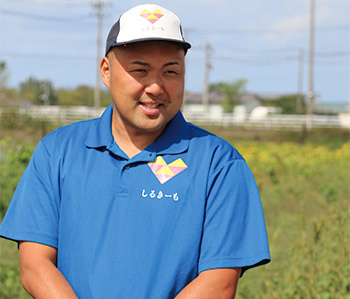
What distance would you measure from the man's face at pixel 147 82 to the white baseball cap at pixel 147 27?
3 cm

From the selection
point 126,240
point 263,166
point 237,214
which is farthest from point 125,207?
point 263,166

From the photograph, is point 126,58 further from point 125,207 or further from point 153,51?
point 125,207

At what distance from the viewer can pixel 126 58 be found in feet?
5.92

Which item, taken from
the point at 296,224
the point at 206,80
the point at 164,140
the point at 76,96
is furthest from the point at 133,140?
the point at 76,96

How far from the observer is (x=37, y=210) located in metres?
1.84

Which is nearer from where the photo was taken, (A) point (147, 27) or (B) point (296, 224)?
(A) point (147, 27)

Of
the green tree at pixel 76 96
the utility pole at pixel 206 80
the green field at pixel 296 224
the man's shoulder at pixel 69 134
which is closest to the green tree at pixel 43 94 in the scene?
the green tree at pixel 76 96

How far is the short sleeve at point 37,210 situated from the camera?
182 centimetres

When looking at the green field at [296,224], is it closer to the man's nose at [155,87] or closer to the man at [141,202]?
the man at [141,202]

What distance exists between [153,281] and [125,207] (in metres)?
0.24

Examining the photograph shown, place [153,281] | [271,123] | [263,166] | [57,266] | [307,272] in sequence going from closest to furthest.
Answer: [153,281]
[57,266]
[307,272]
[263,166]
[271,123]

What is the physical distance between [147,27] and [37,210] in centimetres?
69

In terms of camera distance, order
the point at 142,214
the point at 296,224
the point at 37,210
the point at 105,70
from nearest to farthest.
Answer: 1. the point at 142,214
2. the point at 37,210
3. the point at 105,70
4. the point at 296,224

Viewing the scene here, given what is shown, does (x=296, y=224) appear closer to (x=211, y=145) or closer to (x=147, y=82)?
(x=211, y=145)
